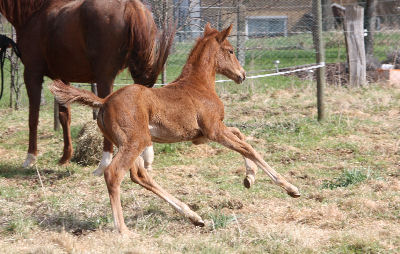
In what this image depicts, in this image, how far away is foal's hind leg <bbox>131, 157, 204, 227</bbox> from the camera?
474 cm

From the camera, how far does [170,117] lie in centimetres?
492

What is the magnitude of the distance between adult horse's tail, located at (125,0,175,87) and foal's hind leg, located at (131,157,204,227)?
1.59 metres

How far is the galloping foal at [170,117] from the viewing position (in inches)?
182

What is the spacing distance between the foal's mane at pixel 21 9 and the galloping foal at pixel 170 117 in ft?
8.49

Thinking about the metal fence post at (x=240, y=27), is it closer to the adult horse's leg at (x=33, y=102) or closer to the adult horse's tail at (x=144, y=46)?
the adult horse's tail at (x=144, y=46)

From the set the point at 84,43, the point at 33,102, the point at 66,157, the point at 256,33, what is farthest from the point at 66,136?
the point at 256,33

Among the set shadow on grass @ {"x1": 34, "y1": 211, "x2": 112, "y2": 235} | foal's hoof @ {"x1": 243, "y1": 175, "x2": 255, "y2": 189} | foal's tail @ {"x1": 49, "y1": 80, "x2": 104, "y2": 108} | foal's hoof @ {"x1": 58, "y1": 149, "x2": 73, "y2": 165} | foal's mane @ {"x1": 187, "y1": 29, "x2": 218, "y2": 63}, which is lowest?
shadow on grass @ {"x1": 34, "y1": 211, "x2": 112, "y2": 235}

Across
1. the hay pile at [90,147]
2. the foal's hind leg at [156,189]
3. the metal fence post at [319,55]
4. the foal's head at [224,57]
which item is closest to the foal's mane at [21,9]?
the hay pile at [90,147]

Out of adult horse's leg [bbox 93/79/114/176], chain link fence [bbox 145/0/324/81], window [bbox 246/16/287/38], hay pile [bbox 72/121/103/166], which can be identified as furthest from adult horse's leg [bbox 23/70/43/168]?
window [bbox 246/16/287/38]

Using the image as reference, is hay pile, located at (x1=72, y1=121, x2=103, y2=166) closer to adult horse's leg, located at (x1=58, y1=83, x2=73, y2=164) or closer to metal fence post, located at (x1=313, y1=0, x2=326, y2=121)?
adult horse's leg, located at (x1=58, y1=83, x2=73, y2=164)

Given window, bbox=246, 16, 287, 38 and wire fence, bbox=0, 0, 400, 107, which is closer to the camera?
wire fence, bbox=0, 0, 400, 107

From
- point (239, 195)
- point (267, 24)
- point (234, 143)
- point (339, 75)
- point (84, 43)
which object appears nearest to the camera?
point (234, 143)

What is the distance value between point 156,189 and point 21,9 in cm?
345

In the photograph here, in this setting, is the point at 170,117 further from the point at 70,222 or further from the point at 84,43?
the point at 84,43
